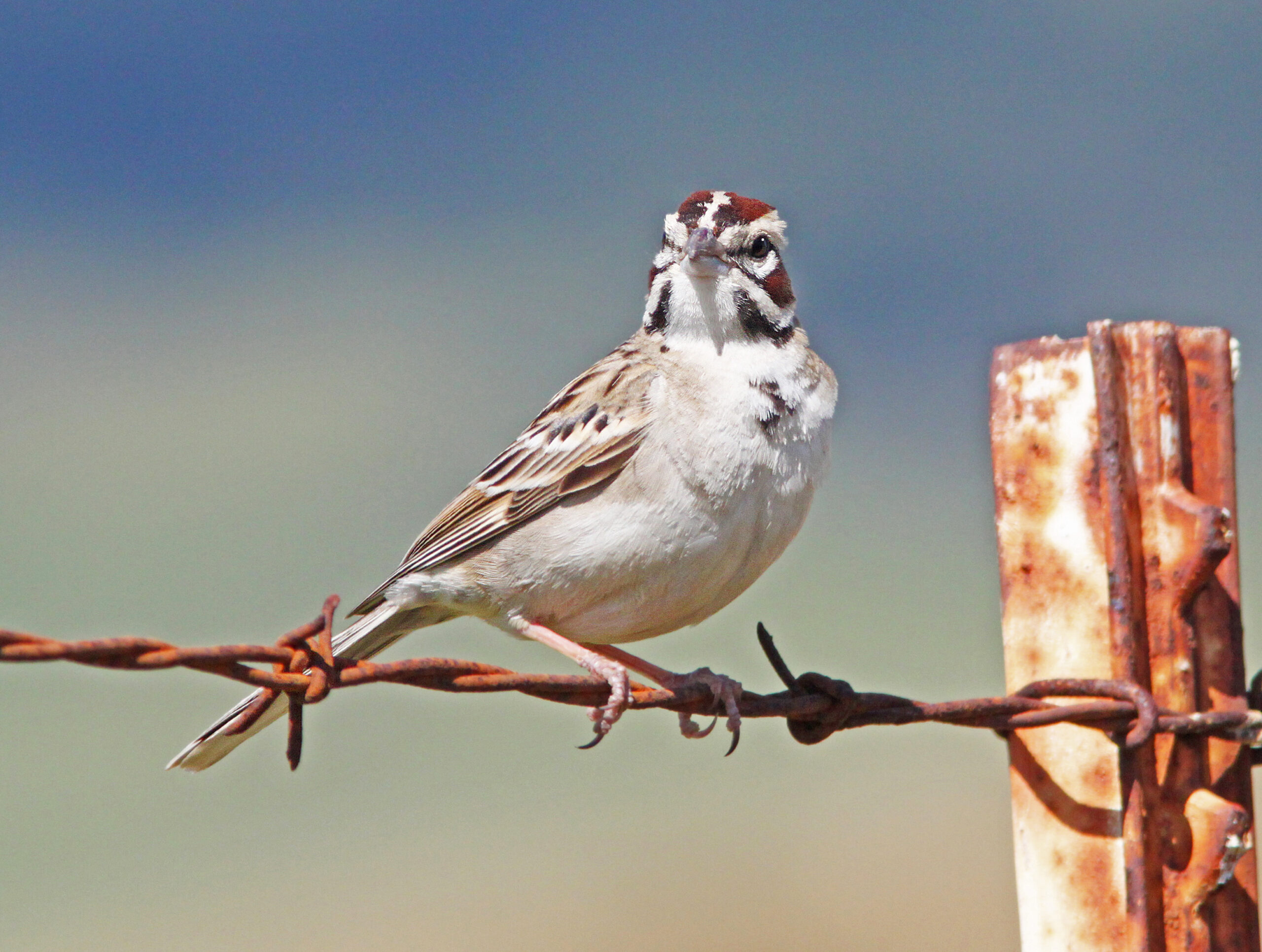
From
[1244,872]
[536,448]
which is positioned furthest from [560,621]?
[1244,872]

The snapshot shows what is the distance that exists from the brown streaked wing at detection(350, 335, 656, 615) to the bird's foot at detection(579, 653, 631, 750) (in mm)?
609

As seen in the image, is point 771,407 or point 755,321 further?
point 755,321

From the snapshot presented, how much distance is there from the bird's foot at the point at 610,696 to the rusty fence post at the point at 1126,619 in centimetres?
117

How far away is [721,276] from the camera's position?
16.0 ft

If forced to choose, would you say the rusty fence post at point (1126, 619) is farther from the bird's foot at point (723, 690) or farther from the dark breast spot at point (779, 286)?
the dark breast spot at point (779, 286)

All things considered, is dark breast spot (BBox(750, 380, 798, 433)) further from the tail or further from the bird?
the tail

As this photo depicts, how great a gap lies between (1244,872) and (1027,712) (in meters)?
0.69

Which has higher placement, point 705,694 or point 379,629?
point 379,629

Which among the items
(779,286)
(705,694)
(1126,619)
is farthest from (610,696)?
(779,286)

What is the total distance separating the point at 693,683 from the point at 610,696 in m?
0.58

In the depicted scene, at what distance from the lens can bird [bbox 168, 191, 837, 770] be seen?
4.30 m

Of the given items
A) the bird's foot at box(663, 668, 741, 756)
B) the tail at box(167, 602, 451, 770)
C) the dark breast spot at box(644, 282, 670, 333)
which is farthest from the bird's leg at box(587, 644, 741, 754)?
the dark breast spot at box(644, 282, 670, 333)

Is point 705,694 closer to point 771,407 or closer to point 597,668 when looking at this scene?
point 597,668

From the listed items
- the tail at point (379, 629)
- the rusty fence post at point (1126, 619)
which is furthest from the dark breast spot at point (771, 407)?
the tail at point (379, 629)
